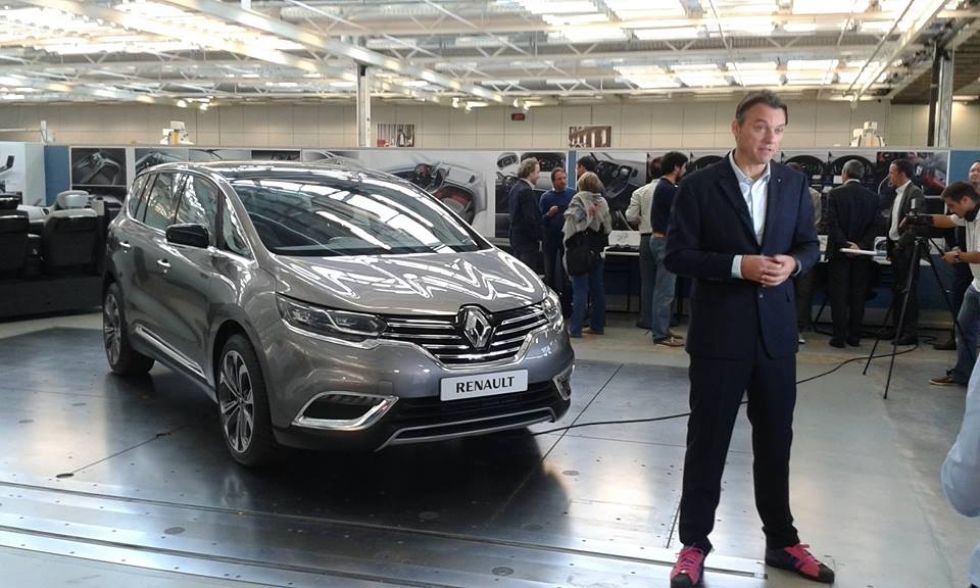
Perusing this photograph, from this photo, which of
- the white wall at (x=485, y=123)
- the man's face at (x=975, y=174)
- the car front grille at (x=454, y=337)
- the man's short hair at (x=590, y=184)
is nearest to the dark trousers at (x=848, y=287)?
the man's face at (x=975, y=174)

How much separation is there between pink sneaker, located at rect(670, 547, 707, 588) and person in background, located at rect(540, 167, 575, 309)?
19.2ft

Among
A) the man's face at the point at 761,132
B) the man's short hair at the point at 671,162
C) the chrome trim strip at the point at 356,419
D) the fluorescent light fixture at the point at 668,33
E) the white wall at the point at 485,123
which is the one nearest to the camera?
the man's face at the point at 761,132

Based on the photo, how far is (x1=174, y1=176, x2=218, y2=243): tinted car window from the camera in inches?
201

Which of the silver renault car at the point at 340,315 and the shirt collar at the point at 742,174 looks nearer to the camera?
the shirt collar at the point at 742,174

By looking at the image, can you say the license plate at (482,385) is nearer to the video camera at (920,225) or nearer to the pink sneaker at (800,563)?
the pink sneaker at (800,563)

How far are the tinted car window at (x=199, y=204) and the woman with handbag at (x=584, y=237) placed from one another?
3.82 metres

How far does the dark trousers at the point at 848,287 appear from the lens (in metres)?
8.48

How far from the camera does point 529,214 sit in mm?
8891

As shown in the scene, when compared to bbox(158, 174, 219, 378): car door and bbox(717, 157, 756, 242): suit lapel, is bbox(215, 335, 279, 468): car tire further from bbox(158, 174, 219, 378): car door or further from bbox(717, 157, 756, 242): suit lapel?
bbox(717, 157, 756, 242): suit lapel

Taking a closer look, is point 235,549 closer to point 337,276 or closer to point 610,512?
point 337,276

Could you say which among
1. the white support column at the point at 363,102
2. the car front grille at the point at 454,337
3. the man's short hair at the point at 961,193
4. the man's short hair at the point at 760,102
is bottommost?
the car front grille at the point at 454,337

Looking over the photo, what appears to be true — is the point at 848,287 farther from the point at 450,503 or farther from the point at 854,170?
the point at 450,503

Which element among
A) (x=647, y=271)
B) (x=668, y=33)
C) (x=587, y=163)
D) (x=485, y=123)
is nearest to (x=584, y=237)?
(x=647, y=271)

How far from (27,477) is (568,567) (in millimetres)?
2734
